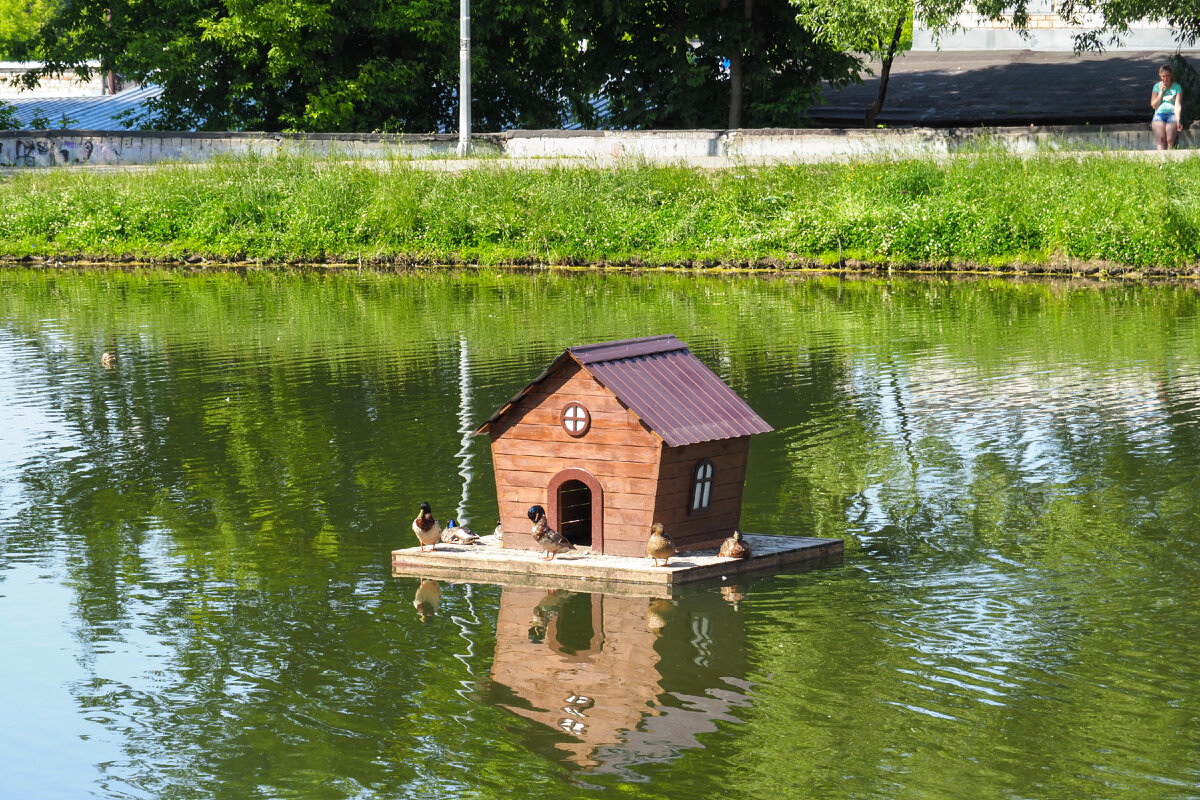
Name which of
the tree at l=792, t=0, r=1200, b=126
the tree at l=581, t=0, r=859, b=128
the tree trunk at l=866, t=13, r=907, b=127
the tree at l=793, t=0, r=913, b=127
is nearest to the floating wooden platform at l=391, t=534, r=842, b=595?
the tree at l=793, t=0, r=913, b=127

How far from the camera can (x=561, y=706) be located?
38.5ft

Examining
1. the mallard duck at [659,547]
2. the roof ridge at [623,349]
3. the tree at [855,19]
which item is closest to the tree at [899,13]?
the tree at [855,19]

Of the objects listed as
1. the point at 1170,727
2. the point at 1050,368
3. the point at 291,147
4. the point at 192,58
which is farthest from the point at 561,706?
the point at 192,58

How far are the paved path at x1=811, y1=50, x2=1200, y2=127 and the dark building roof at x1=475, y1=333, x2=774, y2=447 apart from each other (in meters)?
37.3

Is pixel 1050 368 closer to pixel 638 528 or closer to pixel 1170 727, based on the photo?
pixel 638 528

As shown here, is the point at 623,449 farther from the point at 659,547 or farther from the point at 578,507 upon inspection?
the point at 578,507

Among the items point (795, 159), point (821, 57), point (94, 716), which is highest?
point (821, 57)

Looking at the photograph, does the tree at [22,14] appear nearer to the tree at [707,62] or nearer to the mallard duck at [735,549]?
the tree at [707,62]

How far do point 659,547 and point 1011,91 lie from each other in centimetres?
4398

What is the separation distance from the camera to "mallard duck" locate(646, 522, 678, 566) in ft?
46.3

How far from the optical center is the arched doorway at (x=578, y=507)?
14641 millimetres

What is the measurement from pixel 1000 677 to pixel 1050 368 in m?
14.2

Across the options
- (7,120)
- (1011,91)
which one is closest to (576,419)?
(1011,91)

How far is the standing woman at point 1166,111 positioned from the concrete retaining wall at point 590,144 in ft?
4.42
